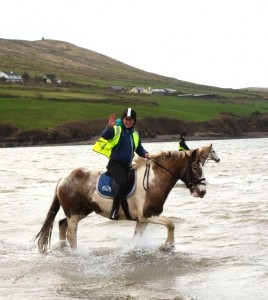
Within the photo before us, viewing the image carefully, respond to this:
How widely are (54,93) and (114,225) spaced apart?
364 ft

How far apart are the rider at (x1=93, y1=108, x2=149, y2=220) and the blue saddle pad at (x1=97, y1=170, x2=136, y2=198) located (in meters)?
0.13

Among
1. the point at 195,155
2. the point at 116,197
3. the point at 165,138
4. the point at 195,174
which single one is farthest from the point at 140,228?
the point at 165,138

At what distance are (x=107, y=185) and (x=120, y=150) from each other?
795mm

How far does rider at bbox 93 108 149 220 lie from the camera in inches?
441

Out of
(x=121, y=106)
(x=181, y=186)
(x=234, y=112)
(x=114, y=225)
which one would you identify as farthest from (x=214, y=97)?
(x=114, y=225)

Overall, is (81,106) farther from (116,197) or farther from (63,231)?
(116,197)

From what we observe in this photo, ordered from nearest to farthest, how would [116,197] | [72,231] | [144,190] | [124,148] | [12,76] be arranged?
[116,197]
[144,190]
[124,148]
[72,231]
[12,76]

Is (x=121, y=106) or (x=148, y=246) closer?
(x=148, y=246)

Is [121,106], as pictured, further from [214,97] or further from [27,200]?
[27,200]

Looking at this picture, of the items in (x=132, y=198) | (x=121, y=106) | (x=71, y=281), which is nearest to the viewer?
(x=71, y=281)

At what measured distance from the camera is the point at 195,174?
37.5 feet

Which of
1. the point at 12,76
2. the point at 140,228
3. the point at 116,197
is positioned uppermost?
the point at 116,197

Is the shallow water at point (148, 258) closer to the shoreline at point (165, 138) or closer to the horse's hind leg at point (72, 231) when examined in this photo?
the horse's hind leg at point (72, 231)

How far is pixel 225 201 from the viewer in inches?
789
